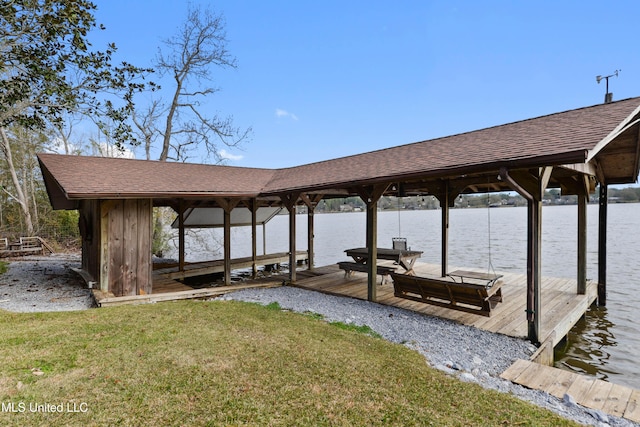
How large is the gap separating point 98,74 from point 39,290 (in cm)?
552

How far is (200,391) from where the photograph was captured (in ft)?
9.62

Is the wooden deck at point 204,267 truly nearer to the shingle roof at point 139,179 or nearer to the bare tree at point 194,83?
the shingle roof at point 139,179

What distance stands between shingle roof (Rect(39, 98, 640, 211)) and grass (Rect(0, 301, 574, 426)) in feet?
9.92

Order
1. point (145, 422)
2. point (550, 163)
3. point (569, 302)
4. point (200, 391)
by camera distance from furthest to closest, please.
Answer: point (569, 302) → point (550, 163) → point (200, 391) → point (145, 422)

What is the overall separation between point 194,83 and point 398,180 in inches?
606

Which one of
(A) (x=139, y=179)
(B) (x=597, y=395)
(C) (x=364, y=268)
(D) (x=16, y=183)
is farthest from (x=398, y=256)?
(D) (x=16, y=183)

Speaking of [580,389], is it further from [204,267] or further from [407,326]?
[204,267]

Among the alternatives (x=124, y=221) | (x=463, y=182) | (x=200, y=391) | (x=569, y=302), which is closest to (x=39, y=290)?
(x=124, y=221)

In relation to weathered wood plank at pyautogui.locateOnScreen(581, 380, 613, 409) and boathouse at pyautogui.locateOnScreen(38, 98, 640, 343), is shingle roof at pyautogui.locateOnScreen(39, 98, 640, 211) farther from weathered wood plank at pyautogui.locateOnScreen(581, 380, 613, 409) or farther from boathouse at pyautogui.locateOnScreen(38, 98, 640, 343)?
weathered wood plank at pyautogui.locateOnScreen(581, 380, 613, 409)

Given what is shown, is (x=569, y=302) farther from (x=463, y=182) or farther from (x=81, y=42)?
(x=81, y=42)

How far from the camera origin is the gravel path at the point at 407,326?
3.41 m

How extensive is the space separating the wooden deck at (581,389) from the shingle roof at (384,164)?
2628 mm

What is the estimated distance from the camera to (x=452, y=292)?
215 inches

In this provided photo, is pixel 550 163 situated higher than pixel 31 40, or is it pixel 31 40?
pixel 31 40
